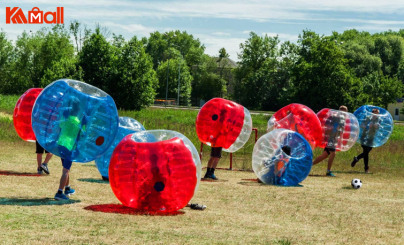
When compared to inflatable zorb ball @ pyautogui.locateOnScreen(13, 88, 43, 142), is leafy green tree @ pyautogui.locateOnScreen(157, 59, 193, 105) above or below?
below

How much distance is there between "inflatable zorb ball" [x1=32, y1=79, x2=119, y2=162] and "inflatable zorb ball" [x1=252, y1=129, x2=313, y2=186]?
200 inches

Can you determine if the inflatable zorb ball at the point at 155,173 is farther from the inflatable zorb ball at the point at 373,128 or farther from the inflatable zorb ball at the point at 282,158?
the inflatable zorb ball at the point at 373,128

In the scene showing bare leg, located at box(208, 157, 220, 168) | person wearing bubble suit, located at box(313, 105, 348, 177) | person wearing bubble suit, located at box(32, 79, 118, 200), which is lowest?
bare leg, located at box(208, 157, 220, 168)

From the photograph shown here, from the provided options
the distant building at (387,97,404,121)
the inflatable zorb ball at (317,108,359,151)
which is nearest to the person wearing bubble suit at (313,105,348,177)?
the inflatable zorb ball at (317,108,359,151)

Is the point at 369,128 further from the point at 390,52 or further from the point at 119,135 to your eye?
the point at 390,52

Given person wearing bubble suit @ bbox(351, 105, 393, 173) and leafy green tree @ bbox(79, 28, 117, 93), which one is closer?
person wearing bubble suit @ bbox(351, 105, 393, 173)

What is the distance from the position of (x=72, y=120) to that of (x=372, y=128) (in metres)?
12.4

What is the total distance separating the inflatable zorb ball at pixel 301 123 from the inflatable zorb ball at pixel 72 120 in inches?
307

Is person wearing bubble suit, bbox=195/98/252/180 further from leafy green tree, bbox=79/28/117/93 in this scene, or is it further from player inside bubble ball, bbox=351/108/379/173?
leafy green tree, bbox=79/28/117/93

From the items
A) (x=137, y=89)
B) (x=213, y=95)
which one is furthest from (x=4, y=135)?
(x=213, y=95)

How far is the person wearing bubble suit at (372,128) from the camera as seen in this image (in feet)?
64.9

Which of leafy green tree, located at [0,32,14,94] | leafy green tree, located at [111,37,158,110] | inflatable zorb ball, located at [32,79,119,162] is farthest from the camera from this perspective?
leafy green tree, located at [0,32,14,94]

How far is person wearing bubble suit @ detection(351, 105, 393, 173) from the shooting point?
1978 centimetres

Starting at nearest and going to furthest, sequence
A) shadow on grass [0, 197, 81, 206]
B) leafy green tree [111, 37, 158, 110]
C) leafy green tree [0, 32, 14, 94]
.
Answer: shadow on grass [0, 197, 81, 206], leafy green tree [111, 37, 158, 110], leafy green tree [0, 32, 14, 94]
